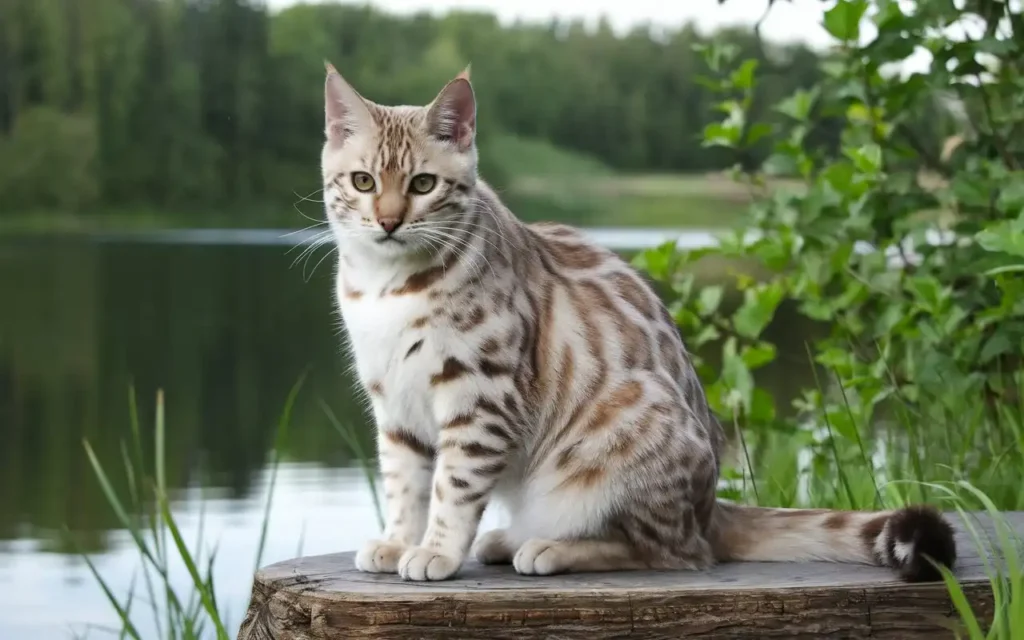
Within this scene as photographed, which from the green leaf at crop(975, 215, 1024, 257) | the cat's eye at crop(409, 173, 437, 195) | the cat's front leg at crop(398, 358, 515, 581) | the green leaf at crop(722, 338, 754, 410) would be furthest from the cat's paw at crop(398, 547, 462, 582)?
the green leaf at crop(722, 338, 754, 410)

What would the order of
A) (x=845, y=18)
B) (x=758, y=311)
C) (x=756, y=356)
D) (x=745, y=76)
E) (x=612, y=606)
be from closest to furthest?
1. (x=612, y=606)
2. (x=845, y=18)
3. (x=756, y=356)
4. (x=758, y=311)
5. (x=745, y=76)

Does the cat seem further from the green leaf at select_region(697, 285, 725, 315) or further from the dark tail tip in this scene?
the green leaf at select_region(697, 285, 725, 315)

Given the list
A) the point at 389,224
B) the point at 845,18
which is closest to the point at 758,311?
the point at 845,18

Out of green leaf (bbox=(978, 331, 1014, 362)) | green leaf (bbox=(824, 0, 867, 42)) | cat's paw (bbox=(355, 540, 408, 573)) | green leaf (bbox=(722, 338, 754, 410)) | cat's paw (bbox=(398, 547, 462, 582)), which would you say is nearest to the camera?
cat's paw (bbox=(398, 547, 462, 582))

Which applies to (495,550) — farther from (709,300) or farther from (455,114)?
(709,300)

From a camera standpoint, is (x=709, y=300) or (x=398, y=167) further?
(x=709, y=300)

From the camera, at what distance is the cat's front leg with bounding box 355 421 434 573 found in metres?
2.97

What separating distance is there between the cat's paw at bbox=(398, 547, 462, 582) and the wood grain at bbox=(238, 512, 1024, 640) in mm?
29

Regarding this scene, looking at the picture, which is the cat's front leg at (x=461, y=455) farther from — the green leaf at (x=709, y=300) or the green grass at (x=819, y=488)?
the green leaf at (x=709, y=300)

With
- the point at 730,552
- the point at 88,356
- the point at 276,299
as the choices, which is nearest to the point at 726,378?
the point at 730,552

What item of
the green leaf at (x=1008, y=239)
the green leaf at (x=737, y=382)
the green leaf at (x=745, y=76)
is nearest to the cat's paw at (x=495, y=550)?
the green leaf at (x=1008, y=239)

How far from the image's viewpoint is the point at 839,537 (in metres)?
2.94

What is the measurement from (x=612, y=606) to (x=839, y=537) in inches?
23.8

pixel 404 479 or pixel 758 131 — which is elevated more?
pixel 758 131
